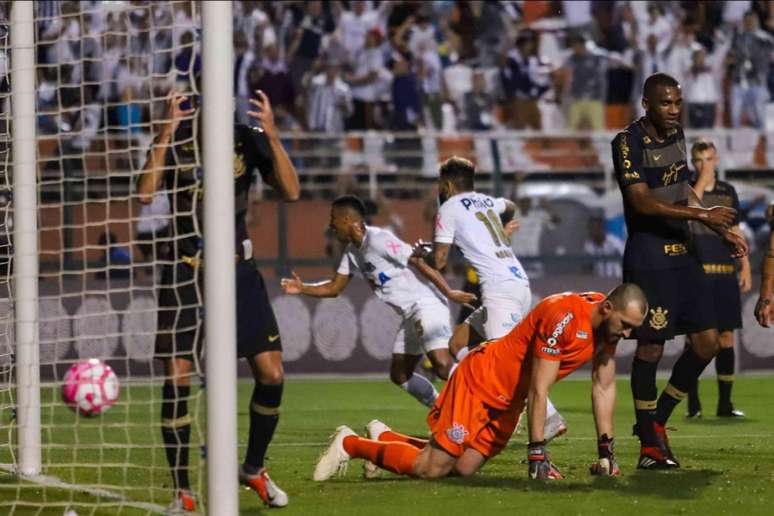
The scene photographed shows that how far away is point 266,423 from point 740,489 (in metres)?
2.47

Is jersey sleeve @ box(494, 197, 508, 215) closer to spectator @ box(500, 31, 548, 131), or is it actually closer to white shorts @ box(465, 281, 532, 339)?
white shorts @ box(465, 281, 532, 339)

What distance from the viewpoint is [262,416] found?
7551 mm

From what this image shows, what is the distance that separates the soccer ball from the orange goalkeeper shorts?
3059 mm

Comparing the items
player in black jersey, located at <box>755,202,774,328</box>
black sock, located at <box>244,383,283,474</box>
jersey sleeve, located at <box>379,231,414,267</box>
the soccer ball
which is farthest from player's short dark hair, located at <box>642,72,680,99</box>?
the soccer ball

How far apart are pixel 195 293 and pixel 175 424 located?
2.14 feet

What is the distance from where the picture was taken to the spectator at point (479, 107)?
20141 millimetres

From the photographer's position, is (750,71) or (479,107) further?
(750,71)

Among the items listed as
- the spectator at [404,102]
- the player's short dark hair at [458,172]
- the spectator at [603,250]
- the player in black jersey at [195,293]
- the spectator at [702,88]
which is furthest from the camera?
the spectator at [702,88]

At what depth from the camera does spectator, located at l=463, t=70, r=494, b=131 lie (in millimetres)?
20141

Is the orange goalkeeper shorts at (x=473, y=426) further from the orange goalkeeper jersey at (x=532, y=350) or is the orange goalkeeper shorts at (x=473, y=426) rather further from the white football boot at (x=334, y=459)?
the white football boot at (x=334, y=459)

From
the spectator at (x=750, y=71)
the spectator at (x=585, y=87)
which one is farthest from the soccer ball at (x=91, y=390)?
the spectator at (x=750, y=71)

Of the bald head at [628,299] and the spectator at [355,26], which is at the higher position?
the spectator at [355,26]

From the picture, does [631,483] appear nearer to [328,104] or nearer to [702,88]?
[328,104]

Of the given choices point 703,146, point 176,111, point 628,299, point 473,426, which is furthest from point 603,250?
point 176,111
